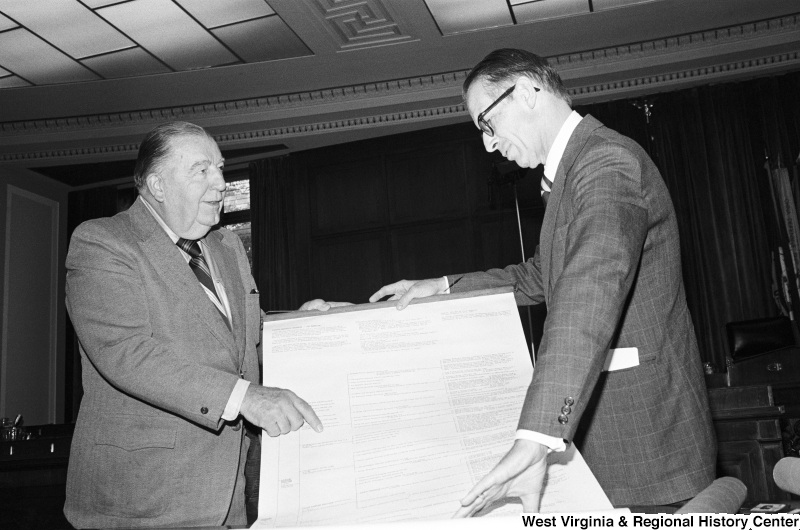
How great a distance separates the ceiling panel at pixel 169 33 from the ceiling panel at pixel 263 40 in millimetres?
137

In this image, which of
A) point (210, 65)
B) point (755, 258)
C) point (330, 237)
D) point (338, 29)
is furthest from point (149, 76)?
point (755, 258)

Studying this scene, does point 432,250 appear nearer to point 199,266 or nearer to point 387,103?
point 387,103

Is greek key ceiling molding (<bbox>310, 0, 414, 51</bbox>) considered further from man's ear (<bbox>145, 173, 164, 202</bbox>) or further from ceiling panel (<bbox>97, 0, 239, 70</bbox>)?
man's ear (<bbox>145, 173, 164, 202</bbox>)

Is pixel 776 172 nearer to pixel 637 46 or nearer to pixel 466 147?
pixel 637 46

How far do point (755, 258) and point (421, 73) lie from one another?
3.78 metres

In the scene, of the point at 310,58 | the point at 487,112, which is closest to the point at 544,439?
the point at 487,112

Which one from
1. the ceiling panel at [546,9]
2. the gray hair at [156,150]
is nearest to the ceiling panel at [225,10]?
the ceiling panel at [546,9]

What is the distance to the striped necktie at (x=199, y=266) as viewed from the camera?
1.92 meters

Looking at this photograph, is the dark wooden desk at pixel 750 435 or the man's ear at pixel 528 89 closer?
the man's ear at pixel 528 89

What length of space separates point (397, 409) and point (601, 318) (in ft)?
1.85

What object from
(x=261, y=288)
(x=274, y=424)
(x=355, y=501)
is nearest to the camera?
(x=355, y=501)

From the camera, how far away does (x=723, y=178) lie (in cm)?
709

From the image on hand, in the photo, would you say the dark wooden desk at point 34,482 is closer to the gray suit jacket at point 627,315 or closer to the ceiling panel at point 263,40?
the gray suit jacket at point 627,315

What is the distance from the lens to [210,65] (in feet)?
22.6
